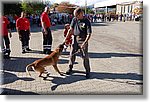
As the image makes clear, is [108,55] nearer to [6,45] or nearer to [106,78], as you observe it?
[106,78]

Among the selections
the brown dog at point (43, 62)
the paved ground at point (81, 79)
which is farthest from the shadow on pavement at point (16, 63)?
the brown dog at point (43, 62)

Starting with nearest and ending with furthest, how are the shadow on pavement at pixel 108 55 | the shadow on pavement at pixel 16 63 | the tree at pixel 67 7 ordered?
the shadow on pavement at pixel 16 63 < the shadow on pavement at pixel 108 55 < the tree at pixel 67 7

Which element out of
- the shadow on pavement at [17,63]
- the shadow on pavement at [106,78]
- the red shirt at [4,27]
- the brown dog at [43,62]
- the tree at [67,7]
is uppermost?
the tree at [67,7]

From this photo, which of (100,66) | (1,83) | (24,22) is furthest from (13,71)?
(24,22)

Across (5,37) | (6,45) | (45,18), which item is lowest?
(6,45)

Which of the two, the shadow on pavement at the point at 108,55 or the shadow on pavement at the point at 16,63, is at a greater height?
the shadow on pavement at the point at 16,63

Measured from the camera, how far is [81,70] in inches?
272

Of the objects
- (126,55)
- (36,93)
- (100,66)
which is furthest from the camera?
(126,55)

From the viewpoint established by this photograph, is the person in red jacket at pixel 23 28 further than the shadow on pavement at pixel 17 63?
Yes

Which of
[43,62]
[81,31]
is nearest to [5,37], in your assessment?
[43,62]

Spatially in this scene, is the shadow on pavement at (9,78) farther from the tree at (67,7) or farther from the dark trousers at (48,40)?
the tree at (67,7)

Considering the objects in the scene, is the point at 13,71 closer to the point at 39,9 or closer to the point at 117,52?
the point at 117,52

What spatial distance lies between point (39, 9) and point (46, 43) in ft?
88.8

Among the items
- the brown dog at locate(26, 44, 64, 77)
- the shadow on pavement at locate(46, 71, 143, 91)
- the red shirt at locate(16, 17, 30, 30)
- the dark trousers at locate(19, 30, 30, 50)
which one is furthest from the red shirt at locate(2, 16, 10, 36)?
the shadow on pavement at locate(46, 71, 143, 91)
